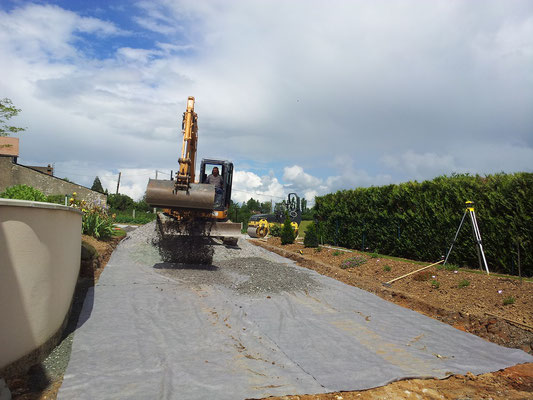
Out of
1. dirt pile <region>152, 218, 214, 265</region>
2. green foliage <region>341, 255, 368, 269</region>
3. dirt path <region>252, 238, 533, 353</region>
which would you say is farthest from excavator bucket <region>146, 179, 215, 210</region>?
green foliage <region>341, 255, 368, 269</region>

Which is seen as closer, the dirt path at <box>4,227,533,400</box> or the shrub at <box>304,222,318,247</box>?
the dirt path at <box>4,227,533,400</box>

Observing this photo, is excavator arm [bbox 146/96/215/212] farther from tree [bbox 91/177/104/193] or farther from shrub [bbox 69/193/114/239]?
tree [bbox 91/177/104/193]

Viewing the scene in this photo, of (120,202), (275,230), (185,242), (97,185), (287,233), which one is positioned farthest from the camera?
(97,185)

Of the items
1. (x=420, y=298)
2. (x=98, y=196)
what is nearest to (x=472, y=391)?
(x=420, y=298)

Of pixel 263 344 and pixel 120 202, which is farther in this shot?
pixel 120 202

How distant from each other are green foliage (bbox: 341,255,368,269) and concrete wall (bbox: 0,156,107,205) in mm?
21019

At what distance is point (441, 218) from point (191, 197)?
24.9ft

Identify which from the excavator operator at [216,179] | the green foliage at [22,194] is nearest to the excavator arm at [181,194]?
the excavator operator at [216,179]

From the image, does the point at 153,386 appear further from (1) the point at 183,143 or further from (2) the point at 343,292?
(1) the point at 183,143

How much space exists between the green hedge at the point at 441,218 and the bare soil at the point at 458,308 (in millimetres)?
1063

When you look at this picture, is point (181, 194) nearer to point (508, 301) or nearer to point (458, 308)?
point (458, 308)

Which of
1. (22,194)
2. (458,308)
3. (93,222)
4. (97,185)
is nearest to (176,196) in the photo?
(22,194)

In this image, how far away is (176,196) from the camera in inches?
345

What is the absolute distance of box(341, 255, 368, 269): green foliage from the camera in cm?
1165
